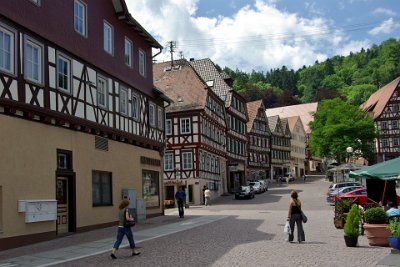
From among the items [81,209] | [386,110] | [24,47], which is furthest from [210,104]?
[386,110]

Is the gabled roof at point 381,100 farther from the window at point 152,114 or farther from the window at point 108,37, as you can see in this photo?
the window at point 108,37

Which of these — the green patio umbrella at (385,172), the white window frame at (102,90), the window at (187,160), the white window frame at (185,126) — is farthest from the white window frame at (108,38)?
the window at (187,160)

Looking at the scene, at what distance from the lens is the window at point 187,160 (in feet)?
156

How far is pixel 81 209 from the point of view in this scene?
20719 millimetres

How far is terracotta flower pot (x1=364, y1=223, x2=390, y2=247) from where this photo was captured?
14.4 m

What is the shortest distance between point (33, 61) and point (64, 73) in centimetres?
216

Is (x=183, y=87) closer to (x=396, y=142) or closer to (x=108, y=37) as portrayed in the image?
(x=108, y=37)

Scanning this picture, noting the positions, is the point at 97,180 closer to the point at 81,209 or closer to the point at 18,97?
the point at 81,209

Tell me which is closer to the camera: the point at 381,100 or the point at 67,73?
the point at 67,73

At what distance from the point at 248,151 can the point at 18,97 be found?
204ft

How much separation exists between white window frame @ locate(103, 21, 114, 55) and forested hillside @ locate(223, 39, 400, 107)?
88712mm

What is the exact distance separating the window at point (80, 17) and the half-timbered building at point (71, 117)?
0.04 m

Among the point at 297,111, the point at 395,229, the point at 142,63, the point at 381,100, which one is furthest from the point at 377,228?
the point at 297,111

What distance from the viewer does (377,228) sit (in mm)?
14406
